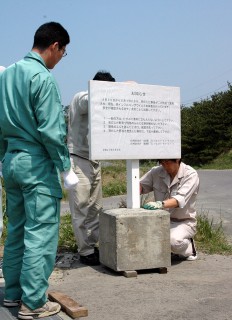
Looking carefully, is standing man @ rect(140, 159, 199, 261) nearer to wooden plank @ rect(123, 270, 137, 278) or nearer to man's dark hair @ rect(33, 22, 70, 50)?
wooden plank @ rect(123, 270, 137, 278)

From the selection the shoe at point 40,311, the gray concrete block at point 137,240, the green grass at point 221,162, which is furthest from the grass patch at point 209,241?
the green grass at point 221,162

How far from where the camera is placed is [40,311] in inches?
131

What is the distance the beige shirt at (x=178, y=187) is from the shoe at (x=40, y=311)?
1732 mm

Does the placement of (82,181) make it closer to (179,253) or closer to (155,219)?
(155,219)

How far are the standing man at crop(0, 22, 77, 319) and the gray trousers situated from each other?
139cm

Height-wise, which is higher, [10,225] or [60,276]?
[10,225]

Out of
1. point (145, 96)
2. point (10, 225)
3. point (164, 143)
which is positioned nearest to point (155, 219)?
point (164, 143)

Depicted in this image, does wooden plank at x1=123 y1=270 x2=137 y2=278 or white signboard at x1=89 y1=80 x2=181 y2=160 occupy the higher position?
white signboard at x1=89 y1=80 x2=181 y2=160

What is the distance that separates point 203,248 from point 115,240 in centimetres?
150

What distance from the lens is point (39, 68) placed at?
3342 mm

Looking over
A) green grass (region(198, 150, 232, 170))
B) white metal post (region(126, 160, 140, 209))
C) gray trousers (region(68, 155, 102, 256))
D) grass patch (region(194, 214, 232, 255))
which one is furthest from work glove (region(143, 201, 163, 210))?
green grass (region(198, 150, 232, 170))

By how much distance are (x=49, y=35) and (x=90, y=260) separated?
7.67 ft

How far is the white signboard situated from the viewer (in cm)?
436

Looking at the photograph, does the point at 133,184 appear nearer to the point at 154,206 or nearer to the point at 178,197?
the point at 154,206
